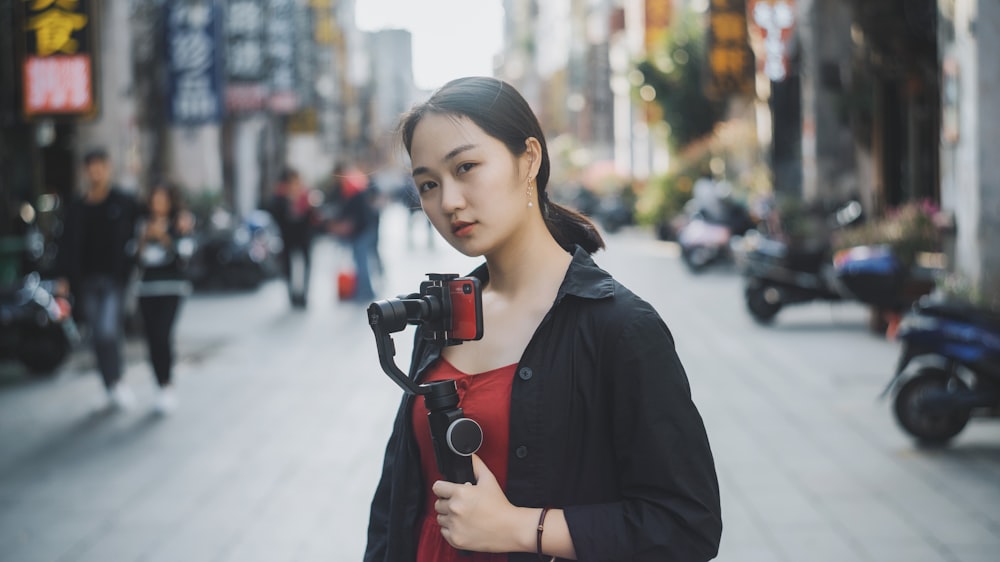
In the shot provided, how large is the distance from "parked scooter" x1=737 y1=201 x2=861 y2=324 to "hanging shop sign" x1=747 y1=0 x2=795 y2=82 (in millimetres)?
6603

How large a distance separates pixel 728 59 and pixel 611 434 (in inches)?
913

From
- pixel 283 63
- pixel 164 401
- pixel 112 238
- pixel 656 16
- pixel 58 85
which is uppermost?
pixel 656 16

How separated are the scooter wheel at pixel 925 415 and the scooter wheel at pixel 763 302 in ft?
20.4

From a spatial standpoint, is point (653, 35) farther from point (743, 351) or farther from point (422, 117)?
point (422, 117)

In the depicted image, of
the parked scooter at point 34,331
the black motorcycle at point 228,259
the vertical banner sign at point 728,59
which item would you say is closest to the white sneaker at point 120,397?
the parked scooter at point 34,331

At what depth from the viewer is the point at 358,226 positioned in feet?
54.9

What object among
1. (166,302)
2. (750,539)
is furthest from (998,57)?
(166,302)

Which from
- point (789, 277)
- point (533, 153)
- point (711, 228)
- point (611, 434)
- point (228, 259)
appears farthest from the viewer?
point (711, 228)

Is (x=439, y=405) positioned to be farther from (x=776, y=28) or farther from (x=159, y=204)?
(x=776, y=28)

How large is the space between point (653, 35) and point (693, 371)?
36.5 meters

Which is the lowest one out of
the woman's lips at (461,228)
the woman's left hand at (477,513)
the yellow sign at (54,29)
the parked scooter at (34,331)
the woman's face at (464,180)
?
the parked scooter at (34,331)

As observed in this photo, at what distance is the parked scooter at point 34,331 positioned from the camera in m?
10.8

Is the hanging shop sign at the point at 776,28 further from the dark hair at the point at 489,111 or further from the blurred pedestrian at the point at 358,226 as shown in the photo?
the dark hair at the point at 489,111

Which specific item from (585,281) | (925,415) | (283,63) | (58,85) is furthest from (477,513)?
(283,63)
